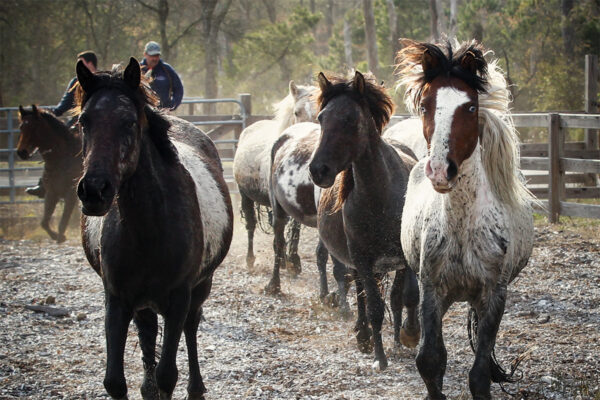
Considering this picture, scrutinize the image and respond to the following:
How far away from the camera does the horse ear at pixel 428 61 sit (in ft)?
13.5

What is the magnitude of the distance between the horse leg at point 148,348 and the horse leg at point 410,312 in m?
2.13

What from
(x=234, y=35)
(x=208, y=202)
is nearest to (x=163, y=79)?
(x=208, y=202)

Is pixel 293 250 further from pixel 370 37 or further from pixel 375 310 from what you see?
pixel 370 37

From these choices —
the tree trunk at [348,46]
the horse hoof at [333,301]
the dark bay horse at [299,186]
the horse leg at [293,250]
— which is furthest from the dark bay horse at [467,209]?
the tree trunk at [348,46]

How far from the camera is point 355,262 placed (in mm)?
5727

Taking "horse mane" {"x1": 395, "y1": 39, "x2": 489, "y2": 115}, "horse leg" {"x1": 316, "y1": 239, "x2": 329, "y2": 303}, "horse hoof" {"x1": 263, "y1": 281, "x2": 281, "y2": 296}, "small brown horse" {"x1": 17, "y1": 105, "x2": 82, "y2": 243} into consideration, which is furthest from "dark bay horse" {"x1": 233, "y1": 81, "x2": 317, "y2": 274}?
"horse mane" {"x1": 395, "y1": 39, "x2": 489, "y2": 115}

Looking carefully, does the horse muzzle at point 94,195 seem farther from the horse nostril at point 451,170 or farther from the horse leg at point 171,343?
the horse nostril at point 451,170

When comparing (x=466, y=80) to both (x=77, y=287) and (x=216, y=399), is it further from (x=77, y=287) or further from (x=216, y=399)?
(x=77, y=287)

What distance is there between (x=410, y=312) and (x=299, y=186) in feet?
7.91

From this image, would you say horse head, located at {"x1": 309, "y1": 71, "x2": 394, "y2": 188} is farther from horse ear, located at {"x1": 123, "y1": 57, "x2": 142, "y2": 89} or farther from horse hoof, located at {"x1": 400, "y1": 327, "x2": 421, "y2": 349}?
horse ear, located at {"x1": 123, "y1": 57, "x2": 142, "y2": 89}

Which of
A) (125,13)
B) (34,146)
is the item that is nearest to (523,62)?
(125,13)

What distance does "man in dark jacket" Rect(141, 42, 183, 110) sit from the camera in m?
8.45

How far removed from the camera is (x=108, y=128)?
3.72 meters

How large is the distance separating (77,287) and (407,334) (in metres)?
4.55
